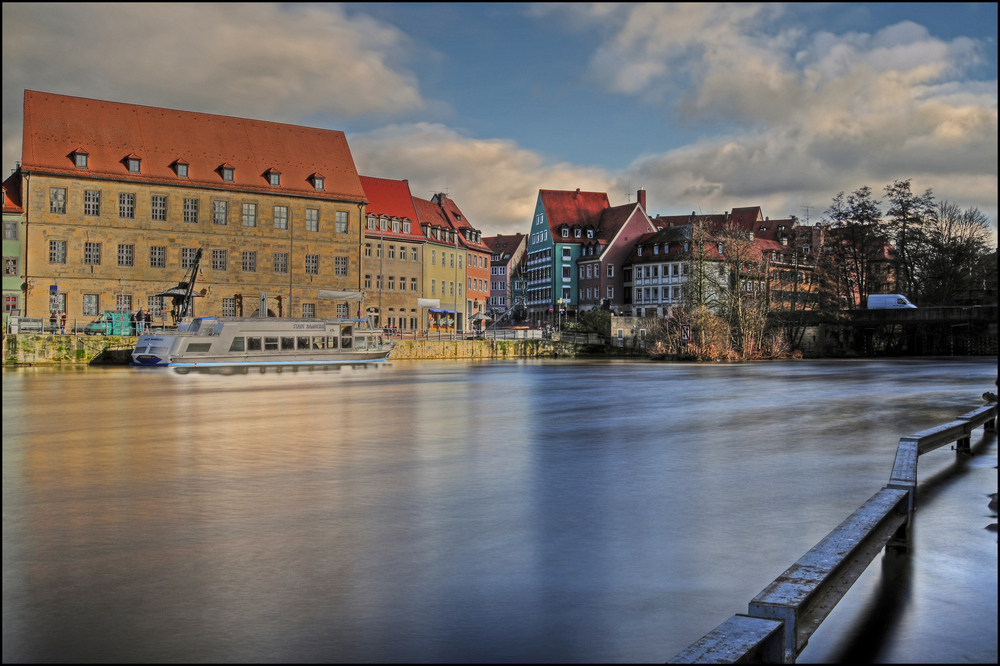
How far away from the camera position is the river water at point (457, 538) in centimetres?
531

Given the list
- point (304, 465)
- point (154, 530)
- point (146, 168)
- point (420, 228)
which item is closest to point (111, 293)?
point (146, 168)

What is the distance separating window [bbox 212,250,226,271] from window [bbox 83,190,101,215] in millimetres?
7714

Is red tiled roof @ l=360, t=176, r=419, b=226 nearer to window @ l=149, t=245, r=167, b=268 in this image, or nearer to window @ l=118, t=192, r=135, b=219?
window @ l=149, t=245, r=167, b=268

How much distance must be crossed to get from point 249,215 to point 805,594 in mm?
62235

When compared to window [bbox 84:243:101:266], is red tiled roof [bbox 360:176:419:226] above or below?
above

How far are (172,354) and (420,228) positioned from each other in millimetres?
38332

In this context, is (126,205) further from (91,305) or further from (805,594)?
(805,594)

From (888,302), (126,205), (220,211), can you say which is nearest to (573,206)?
(888,302)

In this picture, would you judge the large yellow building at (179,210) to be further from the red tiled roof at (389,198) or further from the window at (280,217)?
the red tiled roof at (389,198)

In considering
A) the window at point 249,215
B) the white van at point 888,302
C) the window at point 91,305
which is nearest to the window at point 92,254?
→ the window at point 91,305

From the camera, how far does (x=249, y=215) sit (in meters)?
62.8

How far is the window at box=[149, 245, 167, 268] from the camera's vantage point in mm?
58812

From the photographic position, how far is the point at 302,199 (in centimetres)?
6506

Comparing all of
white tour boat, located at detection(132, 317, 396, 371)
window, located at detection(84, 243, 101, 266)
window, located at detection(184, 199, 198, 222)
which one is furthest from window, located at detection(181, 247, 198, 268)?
white tour boat, located at detection(132, 317, 396, 371)
